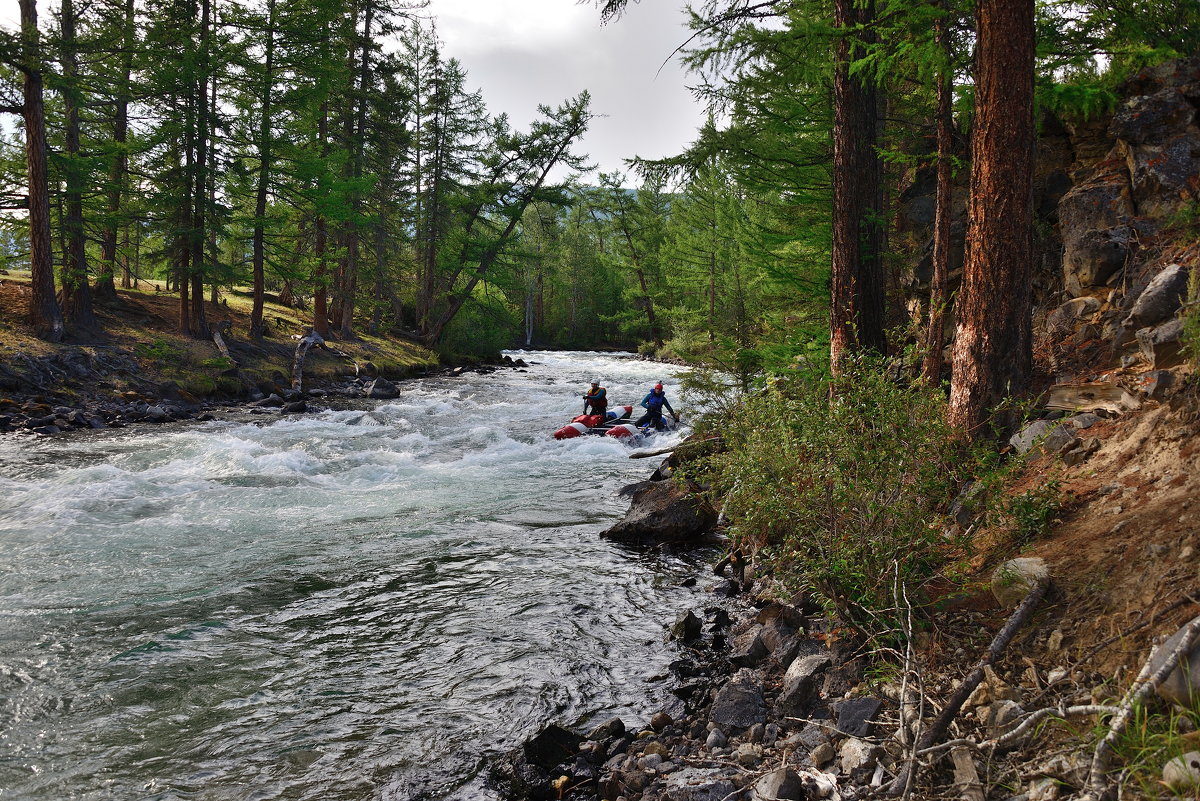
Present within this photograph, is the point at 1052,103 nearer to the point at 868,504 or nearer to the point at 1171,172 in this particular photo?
the point at 1171,172

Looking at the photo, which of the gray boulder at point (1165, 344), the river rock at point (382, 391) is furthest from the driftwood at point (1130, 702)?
the river rock at point (382, 391)

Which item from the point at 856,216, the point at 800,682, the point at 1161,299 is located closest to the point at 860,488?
the point at 800,682

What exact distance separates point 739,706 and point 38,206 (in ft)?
69.2

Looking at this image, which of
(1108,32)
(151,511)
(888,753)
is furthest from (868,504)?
(151,511)

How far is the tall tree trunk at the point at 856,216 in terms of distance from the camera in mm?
8648

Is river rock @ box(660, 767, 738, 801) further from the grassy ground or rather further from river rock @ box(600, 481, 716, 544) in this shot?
the grassy ground

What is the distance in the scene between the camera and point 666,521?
8.66 m

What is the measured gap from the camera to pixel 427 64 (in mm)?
35625

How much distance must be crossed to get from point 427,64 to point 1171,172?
35975 millimetres

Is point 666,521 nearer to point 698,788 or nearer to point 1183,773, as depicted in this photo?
point 698,788

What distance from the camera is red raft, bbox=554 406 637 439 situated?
52.9 feet

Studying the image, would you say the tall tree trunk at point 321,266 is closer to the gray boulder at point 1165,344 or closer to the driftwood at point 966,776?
the gray boulder at point 1165,344

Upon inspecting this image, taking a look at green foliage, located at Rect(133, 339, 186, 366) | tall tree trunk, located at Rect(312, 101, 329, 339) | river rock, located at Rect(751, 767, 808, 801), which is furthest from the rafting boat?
tall tree trunk, located at Rect(312, 101, 329, 339)

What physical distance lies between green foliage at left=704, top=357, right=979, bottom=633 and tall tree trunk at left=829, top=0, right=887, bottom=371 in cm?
354
